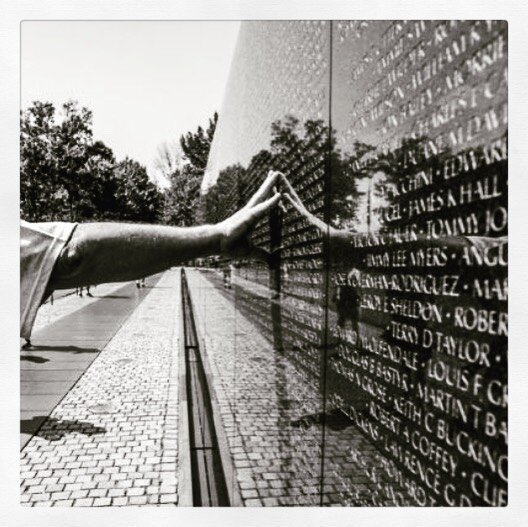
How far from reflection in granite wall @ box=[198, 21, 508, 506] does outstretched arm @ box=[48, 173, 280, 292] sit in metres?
0.39

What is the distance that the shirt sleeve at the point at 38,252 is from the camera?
71.8 inches

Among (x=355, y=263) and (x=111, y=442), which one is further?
(x=111, y=442)

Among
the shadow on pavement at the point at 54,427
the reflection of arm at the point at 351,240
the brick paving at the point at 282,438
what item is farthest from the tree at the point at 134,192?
the reflection of arm at the point at 351,240

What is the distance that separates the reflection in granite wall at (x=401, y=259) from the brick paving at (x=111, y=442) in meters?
2.67

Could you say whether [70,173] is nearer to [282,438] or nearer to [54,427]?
[54,427]

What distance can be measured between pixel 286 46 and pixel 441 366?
6.44 ft

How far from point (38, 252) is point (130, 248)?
301mm

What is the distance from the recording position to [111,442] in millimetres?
5746

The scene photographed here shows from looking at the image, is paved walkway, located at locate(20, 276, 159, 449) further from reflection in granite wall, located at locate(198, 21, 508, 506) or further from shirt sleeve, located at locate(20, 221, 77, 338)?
reflection in granite wall, located at locate(198, 21, 508, 506)

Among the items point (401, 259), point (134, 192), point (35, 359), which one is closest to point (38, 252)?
point (401, 259)

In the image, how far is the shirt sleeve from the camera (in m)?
1.82

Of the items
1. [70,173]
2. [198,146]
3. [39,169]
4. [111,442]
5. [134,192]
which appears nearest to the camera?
[39,169]

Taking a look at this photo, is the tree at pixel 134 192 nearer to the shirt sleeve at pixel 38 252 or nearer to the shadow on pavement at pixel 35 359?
the shadow on pavement at pixel 35 359
